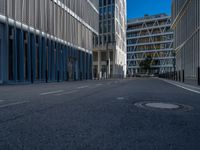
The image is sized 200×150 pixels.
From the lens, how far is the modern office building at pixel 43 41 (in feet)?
61.3

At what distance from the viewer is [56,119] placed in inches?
144

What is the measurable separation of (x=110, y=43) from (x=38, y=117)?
6132 centimetres

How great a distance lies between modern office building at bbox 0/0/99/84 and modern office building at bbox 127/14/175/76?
65.4 metres

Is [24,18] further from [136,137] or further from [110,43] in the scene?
[110,43]

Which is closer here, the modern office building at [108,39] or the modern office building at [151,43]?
the modern office building at [108,39]

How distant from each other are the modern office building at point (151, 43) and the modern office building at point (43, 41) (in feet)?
215

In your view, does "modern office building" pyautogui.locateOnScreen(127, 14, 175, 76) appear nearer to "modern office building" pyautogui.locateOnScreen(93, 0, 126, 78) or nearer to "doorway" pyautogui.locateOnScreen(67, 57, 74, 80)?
"modern office building" pyautogui.locateOnScreen(93, 0, 126, 78)

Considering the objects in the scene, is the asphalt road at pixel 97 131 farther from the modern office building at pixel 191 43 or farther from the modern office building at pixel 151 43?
the modern office building at pixel 151 43

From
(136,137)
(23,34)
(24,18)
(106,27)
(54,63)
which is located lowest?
(136,137)

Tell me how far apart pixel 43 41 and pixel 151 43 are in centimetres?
8774

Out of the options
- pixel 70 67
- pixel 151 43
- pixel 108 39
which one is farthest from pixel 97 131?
pixel 151 43

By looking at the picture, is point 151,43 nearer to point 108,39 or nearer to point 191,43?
point 108,39

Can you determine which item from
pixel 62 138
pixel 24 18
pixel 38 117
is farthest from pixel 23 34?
pixel 62 138

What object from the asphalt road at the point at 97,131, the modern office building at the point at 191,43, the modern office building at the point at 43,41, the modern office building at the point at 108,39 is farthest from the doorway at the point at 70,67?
the modern office building at the point at 108,39
